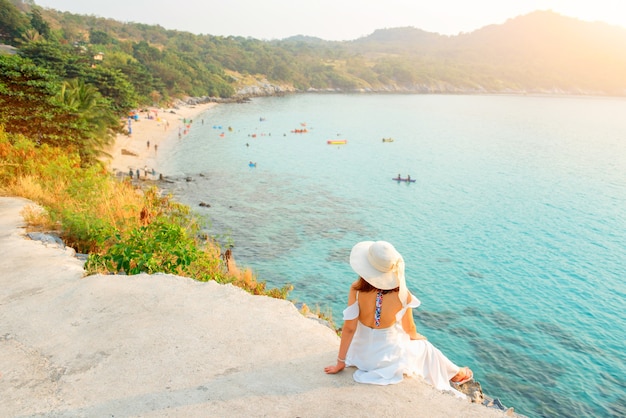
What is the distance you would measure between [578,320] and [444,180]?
30.1m

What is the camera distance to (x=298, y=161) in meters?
55.6

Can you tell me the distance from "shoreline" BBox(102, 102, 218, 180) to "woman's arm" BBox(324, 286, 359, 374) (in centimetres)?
3280

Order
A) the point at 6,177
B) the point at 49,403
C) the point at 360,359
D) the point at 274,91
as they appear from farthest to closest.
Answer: the point at 274,91
the point at 6,177
the point at 360,359
the point at 49,403

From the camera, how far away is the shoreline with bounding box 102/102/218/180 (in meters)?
42.1

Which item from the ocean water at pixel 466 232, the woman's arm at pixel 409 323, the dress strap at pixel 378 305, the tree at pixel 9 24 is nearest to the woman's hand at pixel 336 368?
the dress strap at pixel 378 305

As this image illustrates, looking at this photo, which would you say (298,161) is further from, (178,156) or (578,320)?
(578,320)

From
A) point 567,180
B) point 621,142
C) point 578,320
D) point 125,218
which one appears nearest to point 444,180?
point 567,180

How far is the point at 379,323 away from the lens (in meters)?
6.22

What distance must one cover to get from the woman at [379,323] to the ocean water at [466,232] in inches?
432

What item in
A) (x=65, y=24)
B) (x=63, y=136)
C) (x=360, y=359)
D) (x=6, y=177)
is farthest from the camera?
(x=65, y=24)

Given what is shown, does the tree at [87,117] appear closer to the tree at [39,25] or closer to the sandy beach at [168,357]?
the sandy beach at [168,357]

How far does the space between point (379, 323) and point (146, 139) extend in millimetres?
58694

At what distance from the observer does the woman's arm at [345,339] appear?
6.25 meters

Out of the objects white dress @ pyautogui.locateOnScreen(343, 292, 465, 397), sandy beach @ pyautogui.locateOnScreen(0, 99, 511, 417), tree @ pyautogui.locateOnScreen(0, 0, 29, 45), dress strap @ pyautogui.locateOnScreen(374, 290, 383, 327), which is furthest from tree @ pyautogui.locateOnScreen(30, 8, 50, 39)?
dress strap @ pyautogui.locateOnScreen(374, 290, 383, 327)
